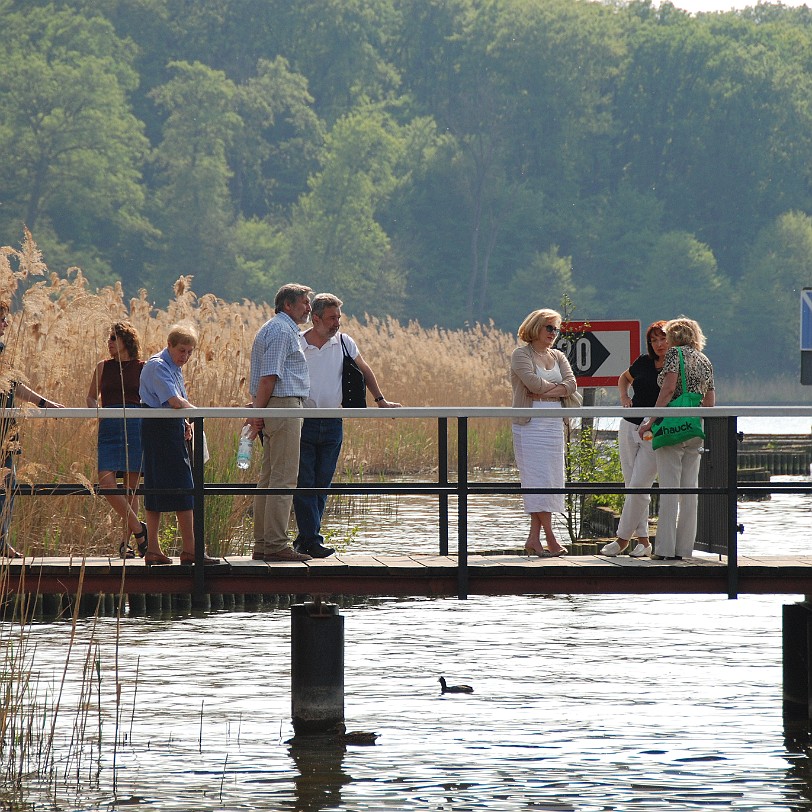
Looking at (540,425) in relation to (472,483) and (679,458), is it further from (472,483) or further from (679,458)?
(472,483)

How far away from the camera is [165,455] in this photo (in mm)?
9492

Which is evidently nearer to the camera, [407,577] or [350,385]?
[407,577]

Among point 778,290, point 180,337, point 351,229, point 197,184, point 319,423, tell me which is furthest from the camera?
point 778,290

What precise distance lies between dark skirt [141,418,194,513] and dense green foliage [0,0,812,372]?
64393 millimetres

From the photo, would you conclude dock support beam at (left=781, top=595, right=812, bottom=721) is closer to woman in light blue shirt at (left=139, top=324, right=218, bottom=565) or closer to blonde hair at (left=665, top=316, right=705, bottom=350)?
blonde hair at (left=665, top=316, right=705, bottom=350)

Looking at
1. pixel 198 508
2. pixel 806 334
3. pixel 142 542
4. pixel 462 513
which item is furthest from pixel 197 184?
pixel 462 513

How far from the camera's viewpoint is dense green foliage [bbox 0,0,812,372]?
255 ft

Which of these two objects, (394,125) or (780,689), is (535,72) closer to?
(394,125)

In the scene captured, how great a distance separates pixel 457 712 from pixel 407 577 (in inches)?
48.6

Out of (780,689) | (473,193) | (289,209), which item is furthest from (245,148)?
(780,689)

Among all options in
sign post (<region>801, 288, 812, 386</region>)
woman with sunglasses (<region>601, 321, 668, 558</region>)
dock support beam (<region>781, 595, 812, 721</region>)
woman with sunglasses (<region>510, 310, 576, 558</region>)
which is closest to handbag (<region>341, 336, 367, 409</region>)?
woman with sunglasses (<region>510, 310, 576, 558</region>)

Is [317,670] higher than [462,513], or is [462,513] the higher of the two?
[462,513]

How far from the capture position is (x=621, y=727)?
1012 cm

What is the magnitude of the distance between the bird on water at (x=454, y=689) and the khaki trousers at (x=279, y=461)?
5.90 feet
